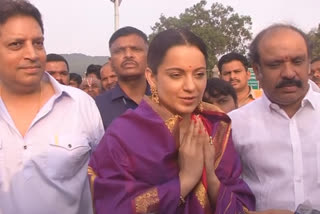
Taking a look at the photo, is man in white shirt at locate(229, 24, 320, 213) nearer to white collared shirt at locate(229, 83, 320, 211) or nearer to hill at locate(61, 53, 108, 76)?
white collared shirt at locate(229, 83, 320, 211)

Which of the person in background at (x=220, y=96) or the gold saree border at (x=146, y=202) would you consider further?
the person in background at (x=220, y=96)

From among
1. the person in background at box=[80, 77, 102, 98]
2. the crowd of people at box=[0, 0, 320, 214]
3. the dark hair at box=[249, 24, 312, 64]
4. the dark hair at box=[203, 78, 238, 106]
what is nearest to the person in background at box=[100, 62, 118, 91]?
the person in background at box=[80, 77, 102, 98]

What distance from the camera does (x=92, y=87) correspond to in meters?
7.01

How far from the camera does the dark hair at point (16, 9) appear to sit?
2.68m

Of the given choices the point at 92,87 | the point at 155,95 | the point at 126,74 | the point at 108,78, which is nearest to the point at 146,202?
the point at 155,95

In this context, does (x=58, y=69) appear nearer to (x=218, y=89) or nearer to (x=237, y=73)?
(x=237, y=73)

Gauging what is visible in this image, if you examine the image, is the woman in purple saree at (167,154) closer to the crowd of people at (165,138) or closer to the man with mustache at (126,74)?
the crowd of people at (165,138)

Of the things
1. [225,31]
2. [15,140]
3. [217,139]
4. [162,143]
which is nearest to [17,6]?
[15,140]

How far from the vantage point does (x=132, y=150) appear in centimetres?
228

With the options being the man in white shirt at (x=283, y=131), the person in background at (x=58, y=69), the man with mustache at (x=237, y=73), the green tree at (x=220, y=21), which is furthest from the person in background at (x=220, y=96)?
the green tree at (x=220, y=21)

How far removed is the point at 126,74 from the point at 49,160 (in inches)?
59.0

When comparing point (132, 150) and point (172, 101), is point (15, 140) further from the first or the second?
point (172, 101)

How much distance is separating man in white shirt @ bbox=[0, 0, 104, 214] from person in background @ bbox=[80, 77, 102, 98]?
4.01 meters

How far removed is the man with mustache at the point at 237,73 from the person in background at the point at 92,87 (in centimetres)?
198
